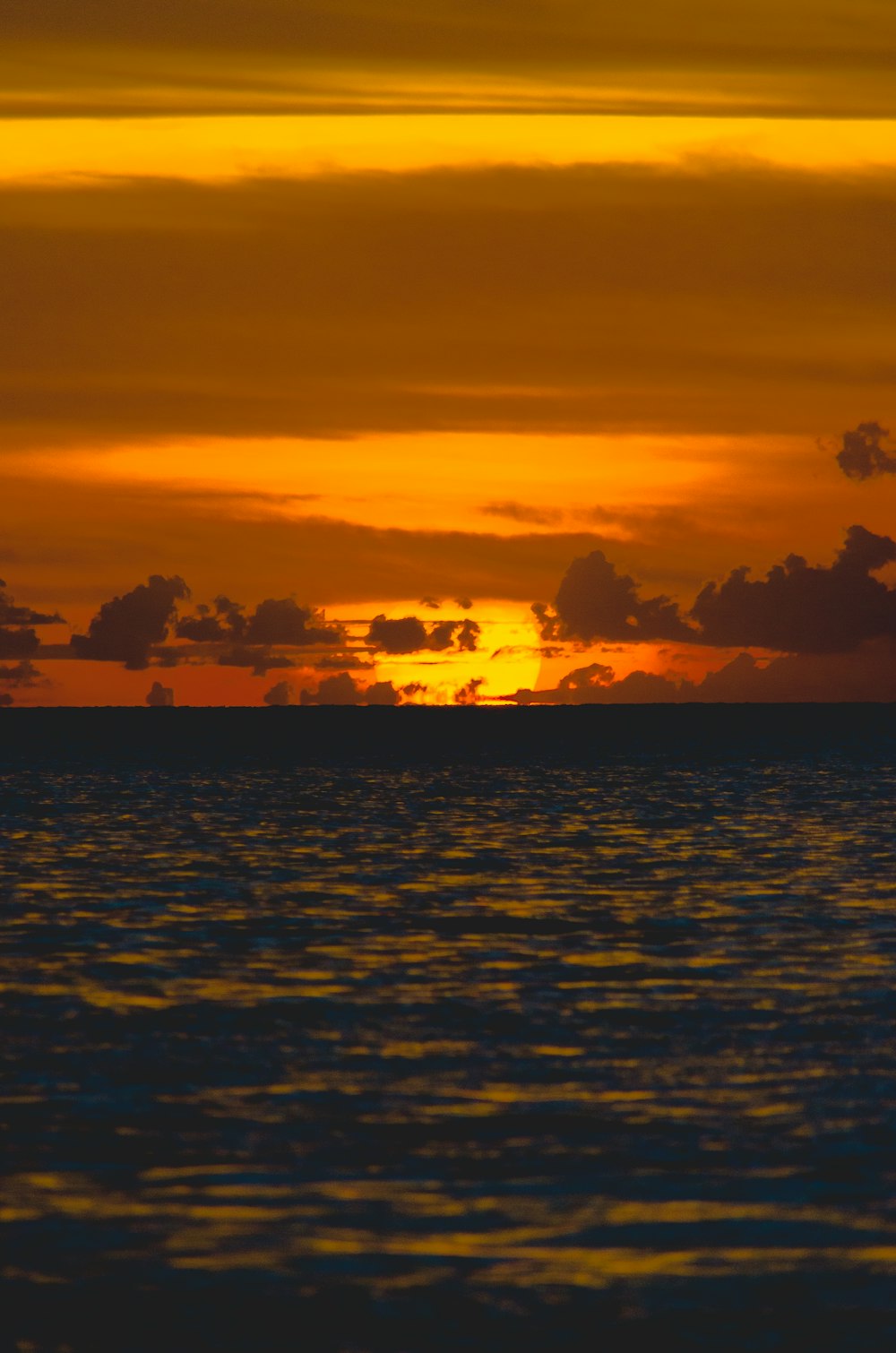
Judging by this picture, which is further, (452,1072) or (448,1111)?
(452,1072)

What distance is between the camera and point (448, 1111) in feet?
72.7

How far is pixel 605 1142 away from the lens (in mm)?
20484

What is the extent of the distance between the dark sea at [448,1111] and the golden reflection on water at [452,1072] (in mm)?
72

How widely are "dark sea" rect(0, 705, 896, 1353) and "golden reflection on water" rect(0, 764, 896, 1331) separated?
2.8 inches

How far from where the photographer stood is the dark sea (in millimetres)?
15602

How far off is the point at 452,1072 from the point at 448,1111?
2392 mm

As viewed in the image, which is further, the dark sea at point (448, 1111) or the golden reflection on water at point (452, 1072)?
the golden reflection on water at point (452, 1072)

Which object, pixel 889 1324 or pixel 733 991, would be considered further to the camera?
pixel 733 991

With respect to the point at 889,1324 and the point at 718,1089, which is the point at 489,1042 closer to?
the point at 718,1089

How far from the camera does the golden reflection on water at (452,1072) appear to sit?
17.2 meters

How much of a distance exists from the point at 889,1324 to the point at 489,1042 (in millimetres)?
11726

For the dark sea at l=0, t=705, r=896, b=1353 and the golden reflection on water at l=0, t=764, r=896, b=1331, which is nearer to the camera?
the dark sea at l=0, t=705, r=896, b=1353

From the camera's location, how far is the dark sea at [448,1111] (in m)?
15.6

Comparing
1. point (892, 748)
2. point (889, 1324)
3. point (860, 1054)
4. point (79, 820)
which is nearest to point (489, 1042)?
point (860, 1054)
